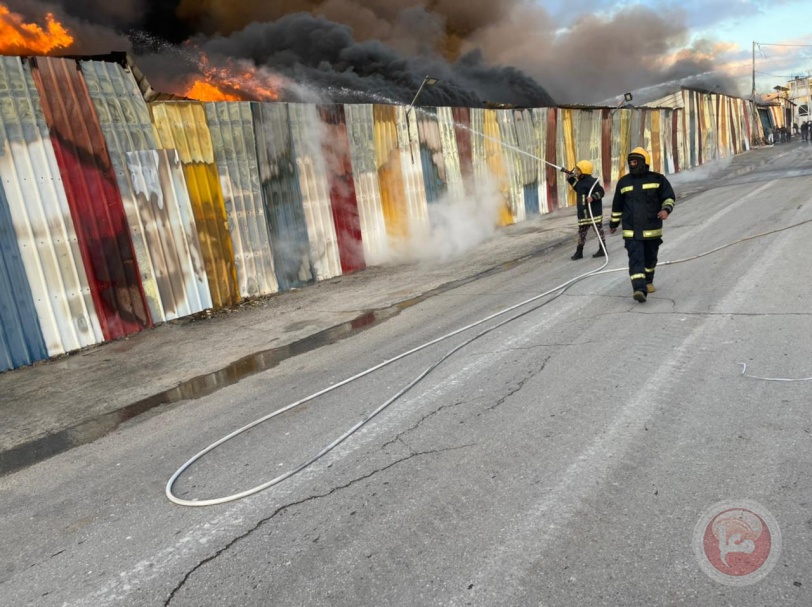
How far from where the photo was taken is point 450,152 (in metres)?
13.8

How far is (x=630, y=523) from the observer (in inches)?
101

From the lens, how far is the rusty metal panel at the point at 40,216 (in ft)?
22.4

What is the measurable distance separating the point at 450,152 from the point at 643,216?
7966 mm

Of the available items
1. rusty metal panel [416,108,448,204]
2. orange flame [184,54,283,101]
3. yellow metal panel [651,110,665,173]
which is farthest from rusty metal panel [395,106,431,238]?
yellow metal panel [651,110,665,173]

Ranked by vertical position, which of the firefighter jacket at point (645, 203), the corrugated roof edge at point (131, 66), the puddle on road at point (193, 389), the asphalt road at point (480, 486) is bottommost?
the asphalt road at point (480, 486)

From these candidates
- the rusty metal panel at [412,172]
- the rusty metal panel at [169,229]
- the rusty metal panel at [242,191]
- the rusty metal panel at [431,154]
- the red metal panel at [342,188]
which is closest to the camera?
the rusty metal panel at [169,229]

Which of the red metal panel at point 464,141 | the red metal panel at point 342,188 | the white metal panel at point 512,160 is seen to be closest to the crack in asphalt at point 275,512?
the red metal panel at point 342,188

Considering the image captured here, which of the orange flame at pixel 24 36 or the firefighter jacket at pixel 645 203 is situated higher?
the orange flame at pixel 24 36

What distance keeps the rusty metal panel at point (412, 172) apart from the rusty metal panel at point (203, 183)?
181 inches

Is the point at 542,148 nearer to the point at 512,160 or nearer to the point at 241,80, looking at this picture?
the point at 512,160

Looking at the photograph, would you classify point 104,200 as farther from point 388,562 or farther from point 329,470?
point 388,562

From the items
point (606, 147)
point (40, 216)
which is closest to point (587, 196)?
point (40, 216)

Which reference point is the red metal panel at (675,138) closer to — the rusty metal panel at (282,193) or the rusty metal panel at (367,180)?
the rusty metal panel at (367,180)

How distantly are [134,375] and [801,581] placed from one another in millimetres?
6085
